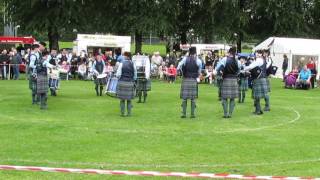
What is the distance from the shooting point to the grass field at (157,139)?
811 centimetres

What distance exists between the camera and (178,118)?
13.3m

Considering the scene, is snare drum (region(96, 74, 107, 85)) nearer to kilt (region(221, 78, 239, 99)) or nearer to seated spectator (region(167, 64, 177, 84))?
kilt (region(221, 78, 239, 99))

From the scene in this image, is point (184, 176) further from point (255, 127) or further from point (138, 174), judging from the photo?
point (255, 127)

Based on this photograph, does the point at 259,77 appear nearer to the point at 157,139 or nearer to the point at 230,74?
the point at 230,74

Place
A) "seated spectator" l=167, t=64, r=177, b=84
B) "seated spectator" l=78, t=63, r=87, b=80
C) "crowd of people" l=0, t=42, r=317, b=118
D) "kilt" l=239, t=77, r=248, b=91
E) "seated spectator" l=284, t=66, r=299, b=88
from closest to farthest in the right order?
"crowd of people" l=0, t=42, r=317, b=118
"kilt" l=239, t=77, r=248, b=91
"seated spectator" l=284, t=66, r=299, b=88
"seated spectator" l=167, t=64, r=177, b=84
"seated spectator" l=78, t=63, r=87, b=80

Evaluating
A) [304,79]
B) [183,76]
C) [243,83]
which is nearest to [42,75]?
[183,76]

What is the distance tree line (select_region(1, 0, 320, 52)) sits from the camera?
124 feet

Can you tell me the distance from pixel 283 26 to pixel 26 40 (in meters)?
17.6

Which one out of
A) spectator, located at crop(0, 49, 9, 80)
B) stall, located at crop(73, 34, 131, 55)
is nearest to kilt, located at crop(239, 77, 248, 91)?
spectator, located at crop(0, 49, 9, 80)

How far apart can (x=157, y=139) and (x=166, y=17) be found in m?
28.7

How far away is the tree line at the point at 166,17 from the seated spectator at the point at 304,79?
13904 mm

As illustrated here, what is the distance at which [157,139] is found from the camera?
10.2 meters

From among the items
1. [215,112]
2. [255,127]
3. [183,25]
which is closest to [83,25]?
[183,25]

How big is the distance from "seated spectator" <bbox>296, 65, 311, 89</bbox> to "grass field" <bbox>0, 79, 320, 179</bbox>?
8.81 metres
